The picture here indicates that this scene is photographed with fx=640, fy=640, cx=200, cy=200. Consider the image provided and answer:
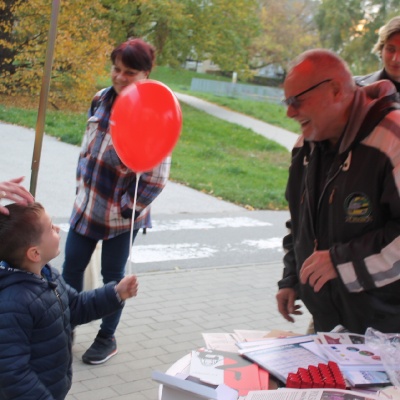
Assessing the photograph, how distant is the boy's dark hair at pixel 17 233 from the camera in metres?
2.43

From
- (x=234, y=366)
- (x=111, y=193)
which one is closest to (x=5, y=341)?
(x=234, y=366)

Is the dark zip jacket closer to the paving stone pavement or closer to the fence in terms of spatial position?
the paving stone pavement

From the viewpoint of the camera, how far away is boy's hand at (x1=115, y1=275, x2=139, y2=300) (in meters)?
2.69

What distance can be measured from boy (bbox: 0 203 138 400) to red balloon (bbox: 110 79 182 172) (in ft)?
1.96

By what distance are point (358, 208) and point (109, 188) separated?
6.32 feet

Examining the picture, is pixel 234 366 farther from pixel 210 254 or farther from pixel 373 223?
pixel 210 254

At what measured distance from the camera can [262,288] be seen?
258 inches

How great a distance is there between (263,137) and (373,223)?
1662cm

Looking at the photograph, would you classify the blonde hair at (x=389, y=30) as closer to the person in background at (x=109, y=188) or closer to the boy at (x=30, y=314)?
the person in background at (x=109, y=188)

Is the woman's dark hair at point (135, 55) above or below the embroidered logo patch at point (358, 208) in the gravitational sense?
above

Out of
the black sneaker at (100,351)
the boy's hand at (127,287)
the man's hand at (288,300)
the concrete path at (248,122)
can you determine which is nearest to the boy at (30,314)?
the boy's hand at (127,287)

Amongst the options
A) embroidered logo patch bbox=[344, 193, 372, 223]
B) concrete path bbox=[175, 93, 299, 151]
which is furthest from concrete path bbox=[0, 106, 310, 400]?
concrete path bbox=[175, 93, 299, 151]

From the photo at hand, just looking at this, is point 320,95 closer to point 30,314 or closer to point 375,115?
point 375,115

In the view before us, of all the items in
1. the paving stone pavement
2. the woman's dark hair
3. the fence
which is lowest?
the paving stone pavement
